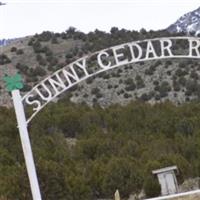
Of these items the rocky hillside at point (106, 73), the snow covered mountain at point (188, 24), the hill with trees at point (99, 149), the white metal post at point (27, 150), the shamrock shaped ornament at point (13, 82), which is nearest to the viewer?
the white metal post at point (27, 150)

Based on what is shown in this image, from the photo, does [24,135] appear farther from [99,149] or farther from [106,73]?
[106,73]

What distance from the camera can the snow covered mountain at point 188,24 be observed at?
53250 mm

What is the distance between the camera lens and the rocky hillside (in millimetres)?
42219

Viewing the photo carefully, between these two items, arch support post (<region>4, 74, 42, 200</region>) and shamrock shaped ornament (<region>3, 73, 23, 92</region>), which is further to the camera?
shamrock shaped ornament (<region>3, 73, 23, 92</region>)

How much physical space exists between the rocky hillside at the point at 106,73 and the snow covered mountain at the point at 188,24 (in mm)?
2561

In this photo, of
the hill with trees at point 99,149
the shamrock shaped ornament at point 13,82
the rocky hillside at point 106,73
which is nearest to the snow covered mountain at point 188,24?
the rocky hillside at point 106,73

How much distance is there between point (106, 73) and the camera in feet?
151

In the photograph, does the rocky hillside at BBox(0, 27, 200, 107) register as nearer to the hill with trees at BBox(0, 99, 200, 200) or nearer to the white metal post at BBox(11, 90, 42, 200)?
the hill with trees at BBox(0, 99, 200, 200)

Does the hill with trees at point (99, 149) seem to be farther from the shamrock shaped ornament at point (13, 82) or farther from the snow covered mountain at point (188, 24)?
the snow covered mountain at point (188, 24)

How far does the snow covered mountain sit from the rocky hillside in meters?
2.56

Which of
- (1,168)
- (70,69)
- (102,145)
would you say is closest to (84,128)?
(102,145)

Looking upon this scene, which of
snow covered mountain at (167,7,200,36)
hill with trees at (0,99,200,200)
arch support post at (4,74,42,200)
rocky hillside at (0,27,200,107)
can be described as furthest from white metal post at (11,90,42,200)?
snow covered mountain at (167,7,200,36)

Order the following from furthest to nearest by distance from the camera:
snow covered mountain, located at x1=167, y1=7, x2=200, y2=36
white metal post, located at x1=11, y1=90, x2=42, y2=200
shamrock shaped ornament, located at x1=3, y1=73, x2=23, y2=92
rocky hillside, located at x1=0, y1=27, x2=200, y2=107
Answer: snow covered mountain, located at x1=167, y1=7, x2=200, y2=36, rocky hillside, located at x1=0, y1=27, x2=200, y2=107, shamrock shaped ornament, located at x1=3, y1=73, x2=23, y2=92, white metal post, located at x1=11, y1=90, x2=42, y2=200

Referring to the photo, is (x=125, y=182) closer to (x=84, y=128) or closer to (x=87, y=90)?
(x=84, y=128)
